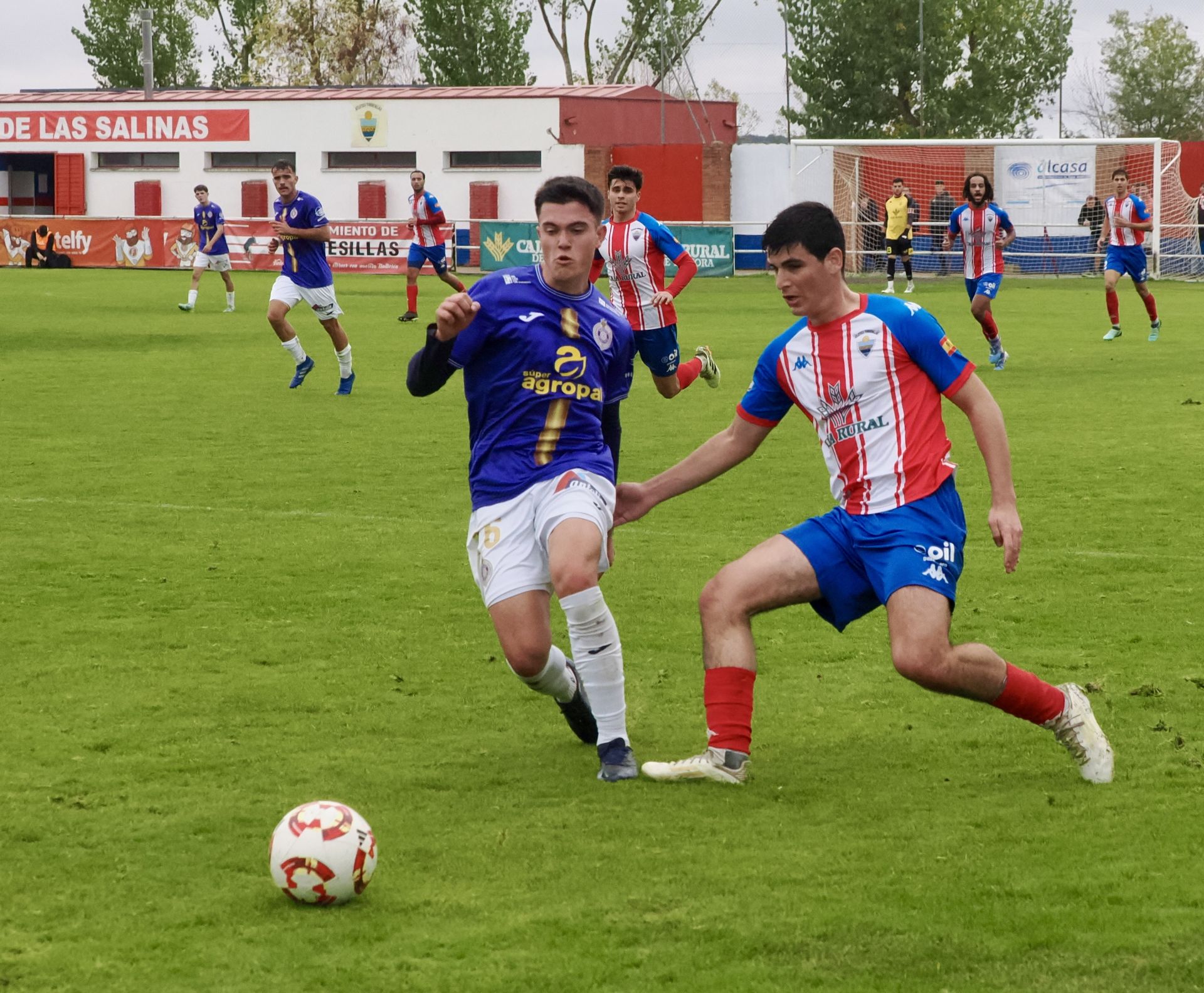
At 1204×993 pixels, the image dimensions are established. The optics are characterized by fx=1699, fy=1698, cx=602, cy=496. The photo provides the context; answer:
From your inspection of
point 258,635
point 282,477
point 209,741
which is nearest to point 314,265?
point 282,477

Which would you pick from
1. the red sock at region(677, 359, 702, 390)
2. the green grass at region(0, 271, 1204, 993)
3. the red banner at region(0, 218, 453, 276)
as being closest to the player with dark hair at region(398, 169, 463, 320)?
the red sock at region(677, 359, 702, 390)

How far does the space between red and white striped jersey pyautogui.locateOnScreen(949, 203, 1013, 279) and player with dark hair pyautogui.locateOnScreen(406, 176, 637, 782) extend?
14388 mm

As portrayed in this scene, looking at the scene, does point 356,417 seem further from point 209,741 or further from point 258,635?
point 209,741

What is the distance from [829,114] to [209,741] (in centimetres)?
5132

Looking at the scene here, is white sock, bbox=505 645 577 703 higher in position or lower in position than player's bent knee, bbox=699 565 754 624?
lower

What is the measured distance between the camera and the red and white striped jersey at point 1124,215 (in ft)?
71.8

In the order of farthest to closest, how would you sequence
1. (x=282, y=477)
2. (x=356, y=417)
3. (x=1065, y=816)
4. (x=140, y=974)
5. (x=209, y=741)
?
(x=356, y=417)
(x=282, y=477)
(x=209, y=741)
(x=1065, y=816)
(x=140, y=974)

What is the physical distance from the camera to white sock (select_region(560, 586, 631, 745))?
17.3 feet

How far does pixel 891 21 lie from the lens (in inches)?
2069

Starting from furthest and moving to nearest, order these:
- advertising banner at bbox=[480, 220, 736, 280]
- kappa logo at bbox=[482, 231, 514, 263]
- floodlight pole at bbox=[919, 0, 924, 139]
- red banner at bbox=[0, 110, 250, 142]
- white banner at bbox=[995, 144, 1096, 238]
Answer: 1. red banner at bbox=[0, 110, 250, 142]
2. floodlight pole at bbox=[919, 0, 924, 139]
3. kappa logo at bbox=[482, 231, 514, 263]
4. white banner at bbox=[995, 144, 1096, 238]
5. advertising banner at bbox=[480, 220, 736, 280]

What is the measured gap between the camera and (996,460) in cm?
505

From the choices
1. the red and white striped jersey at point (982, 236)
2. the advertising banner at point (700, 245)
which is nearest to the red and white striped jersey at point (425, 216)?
the red and white striped jersey at point (982, 236)

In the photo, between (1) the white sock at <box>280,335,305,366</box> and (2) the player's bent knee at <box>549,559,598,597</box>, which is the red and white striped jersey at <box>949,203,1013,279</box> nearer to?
(1) the white sock at <box>280,335,305,366</box>

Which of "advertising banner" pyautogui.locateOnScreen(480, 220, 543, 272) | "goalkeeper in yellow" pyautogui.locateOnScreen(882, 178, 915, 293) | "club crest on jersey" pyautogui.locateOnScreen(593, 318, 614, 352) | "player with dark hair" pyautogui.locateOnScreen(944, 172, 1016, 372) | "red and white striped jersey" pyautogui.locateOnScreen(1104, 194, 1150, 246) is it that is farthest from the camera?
"advertising banner" pyautogui.locateOnScreen(480, 220, 543, 272)
